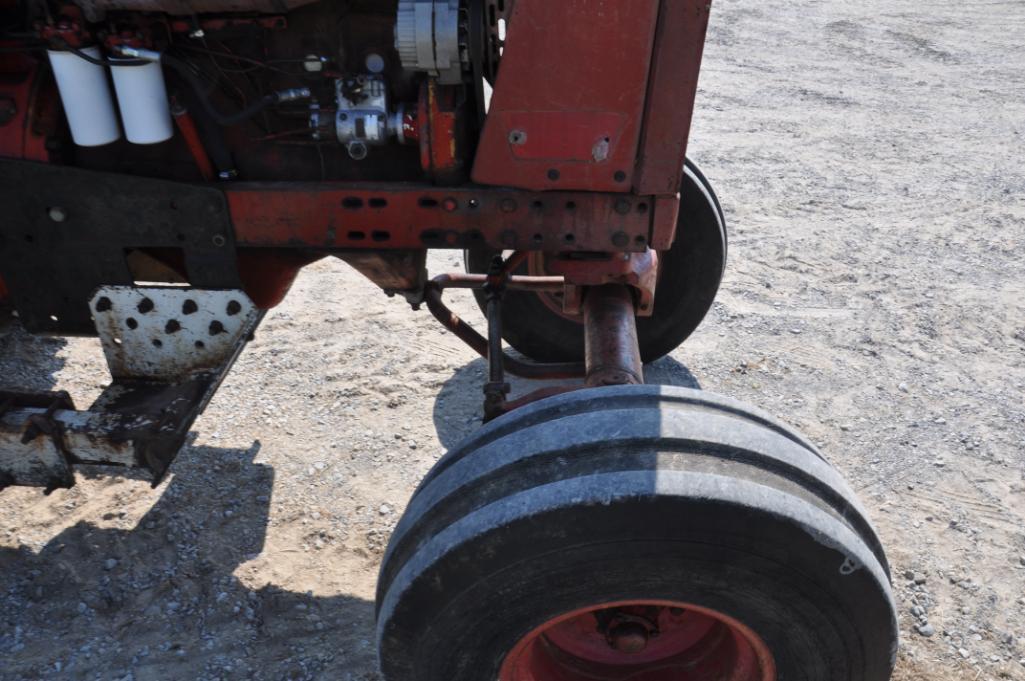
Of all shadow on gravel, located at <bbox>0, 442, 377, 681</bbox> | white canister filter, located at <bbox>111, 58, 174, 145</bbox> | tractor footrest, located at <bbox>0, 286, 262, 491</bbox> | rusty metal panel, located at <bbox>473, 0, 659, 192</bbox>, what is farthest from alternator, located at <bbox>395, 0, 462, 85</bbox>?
shadow on gravel, located at <bbox>0, 442, 377, 681</bbox>

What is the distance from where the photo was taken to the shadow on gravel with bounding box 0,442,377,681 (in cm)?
286

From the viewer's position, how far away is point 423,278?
122 inches

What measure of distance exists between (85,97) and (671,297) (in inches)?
95.5

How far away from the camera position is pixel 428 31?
7.39ft

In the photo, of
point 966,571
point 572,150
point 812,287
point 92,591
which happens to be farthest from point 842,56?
point 92,591

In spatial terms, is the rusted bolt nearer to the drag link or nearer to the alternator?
the drag link

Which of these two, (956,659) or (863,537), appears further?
(956,659)

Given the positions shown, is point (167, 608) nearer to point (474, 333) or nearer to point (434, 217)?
point (474, 333)

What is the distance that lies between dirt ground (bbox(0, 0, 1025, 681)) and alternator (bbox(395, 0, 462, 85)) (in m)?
1.79

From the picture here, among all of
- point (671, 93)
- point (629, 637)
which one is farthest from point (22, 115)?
point (629, 637)

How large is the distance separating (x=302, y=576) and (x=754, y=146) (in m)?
5.28

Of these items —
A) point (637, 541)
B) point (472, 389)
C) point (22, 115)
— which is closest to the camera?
point (637, 541)

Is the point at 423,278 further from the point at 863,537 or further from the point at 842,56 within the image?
the point at 842,56

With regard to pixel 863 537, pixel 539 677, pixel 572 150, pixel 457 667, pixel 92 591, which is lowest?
pixel 92 591
